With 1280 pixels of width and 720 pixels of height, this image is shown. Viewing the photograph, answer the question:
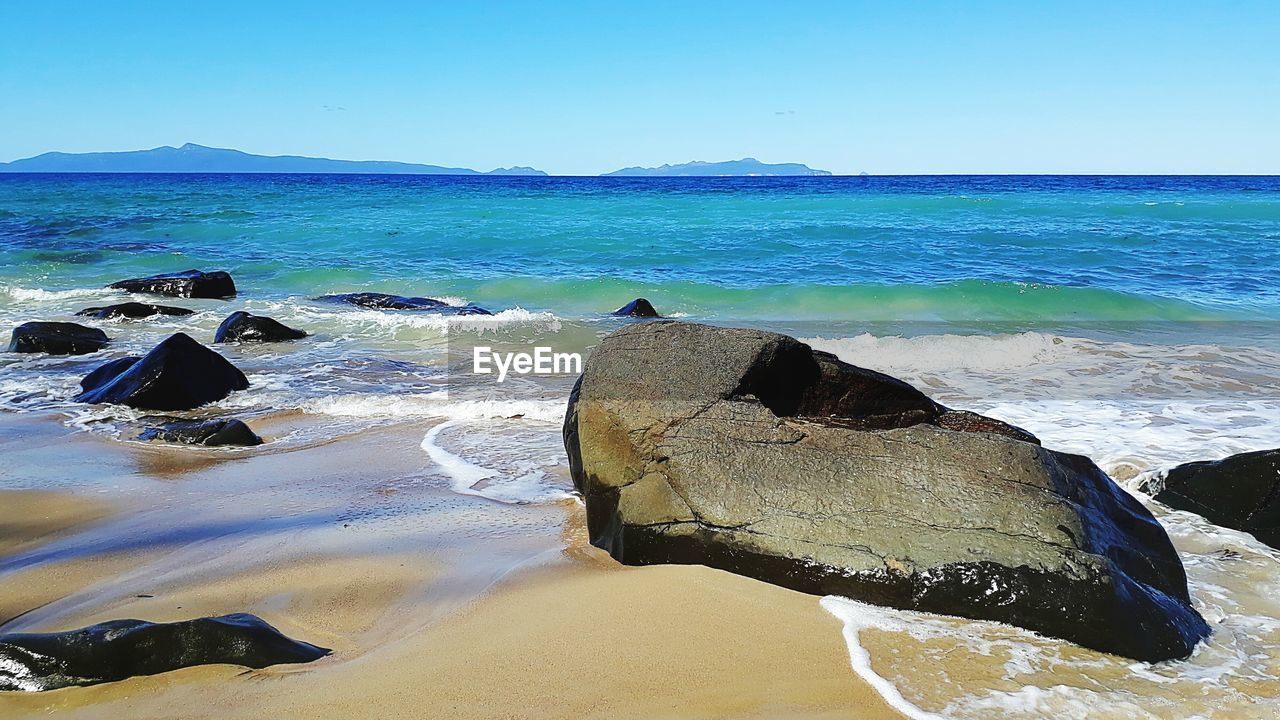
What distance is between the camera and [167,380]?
322 inches

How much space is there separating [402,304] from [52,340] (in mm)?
5254

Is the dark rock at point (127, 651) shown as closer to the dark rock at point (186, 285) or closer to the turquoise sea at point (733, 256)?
the turquoise sea at point (733, 256)

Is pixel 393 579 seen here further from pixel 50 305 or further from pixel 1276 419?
pixel 50 305

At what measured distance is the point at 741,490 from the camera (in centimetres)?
411

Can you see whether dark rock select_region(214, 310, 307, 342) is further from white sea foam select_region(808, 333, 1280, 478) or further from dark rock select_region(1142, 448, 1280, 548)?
dark rock select_region(1142, 448, 1280, 548)

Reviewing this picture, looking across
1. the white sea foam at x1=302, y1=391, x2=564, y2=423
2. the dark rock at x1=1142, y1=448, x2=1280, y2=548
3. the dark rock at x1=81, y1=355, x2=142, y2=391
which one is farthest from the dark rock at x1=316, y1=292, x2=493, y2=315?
the dark rock at x1=1142, y1=448, x2=1280, y2=548

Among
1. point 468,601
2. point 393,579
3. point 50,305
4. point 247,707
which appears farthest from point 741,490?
point 50,305

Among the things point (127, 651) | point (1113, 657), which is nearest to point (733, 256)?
point (1113, 657)

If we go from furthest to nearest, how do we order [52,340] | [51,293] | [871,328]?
[51,293] → [871,328] → [52,340]

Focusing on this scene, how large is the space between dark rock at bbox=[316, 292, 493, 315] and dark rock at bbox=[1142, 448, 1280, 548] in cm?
1097

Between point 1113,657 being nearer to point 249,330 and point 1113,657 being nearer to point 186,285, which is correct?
point 249,330

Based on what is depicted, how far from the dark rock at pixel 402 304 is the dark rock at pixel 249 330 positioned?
2.91m

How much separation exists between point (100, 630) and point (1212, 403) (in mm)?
8518

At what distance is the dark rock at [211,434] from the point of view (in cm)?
692
